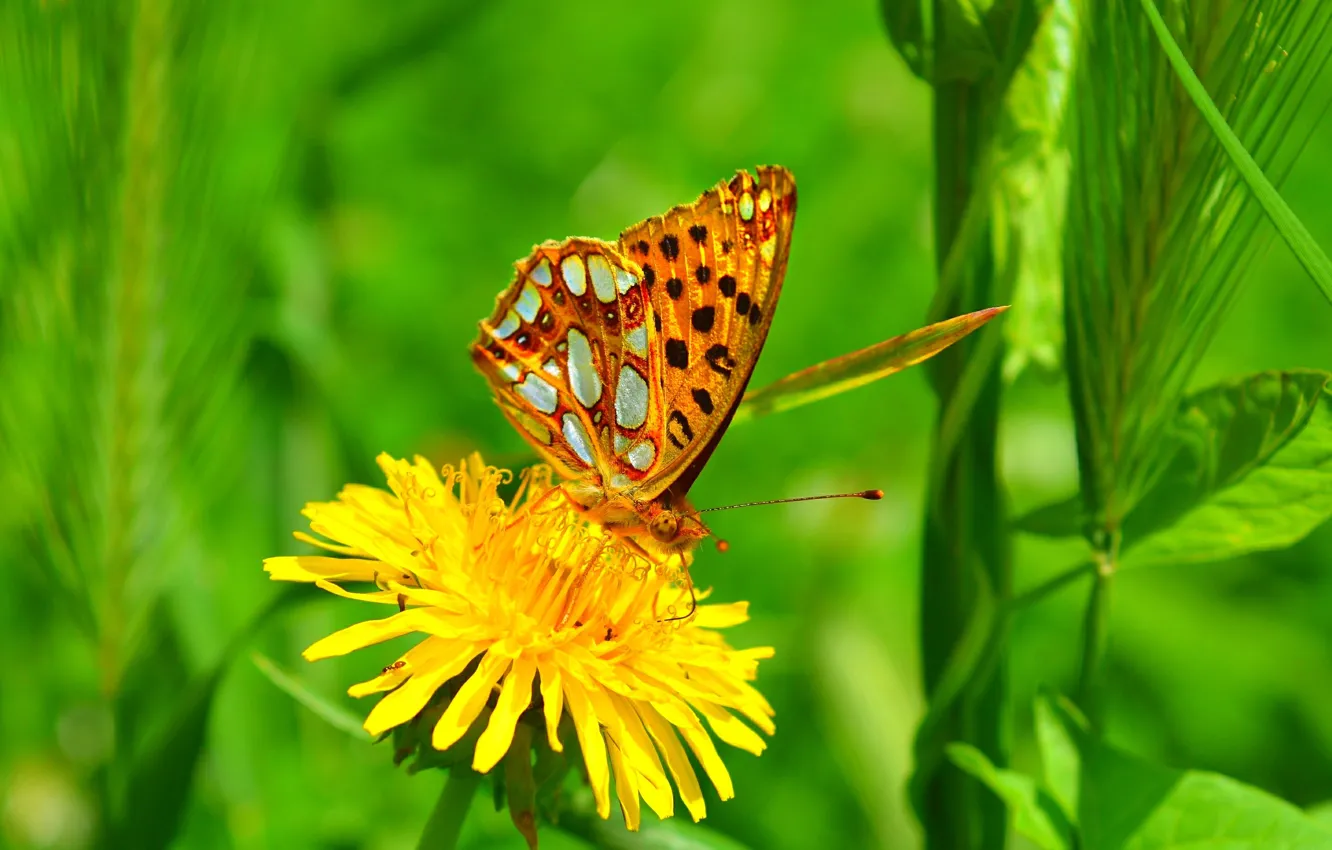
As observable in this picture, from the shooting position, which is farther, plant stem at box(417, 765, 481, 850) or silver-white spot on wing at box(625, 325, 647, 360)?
silver-white spot on wing at box(625, 325, 647, 360)

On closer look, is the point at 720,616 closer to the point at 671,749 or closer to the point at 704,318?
the point at 671,749

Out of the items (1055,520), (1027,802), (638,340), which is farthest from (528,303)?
(1027,802)

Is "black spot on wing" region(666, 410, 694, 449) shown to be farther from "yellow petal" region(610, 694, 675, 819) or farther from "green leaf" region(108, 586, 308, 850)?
"green leaf" region(108, 586, 308, 850)

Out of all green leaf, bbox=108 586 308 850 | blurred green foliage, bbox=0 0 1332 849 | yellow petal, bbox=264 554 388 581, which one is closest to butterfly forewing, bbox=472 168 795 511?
blurred green foliage, bbox=0 0 1332 849

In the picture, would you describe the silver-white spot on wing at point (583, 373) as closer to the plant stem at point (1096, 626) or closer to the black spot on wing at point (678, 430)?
the black spot on wing at point (678, 430)

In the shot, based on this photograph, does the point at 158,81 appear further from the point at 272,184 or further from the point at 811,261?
the point at 811,261

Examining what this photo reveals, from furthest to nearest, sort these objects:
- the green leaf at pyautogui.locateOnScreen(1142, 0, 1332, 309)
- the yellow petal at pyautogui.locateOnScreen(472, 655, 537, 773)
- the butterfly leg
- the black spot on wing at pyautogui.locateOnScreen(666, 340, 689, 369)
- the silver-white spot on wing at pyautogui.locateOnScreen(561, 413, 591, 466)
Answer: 1. the silver-white spot on wing at pyautogui.locateOnScreen(561, 413, 591, 466)
2. the black spot on wing at pyautogui.locateOnScreen(666, 340, 689, 369)
3. the butterfly leg
4. the yellow petal at pyautogui.locateOnScreen(472, 655, 537, 773)
5. the green leaf at pyautogui.locateOnScreen(1142, 0, 1332, 309)
